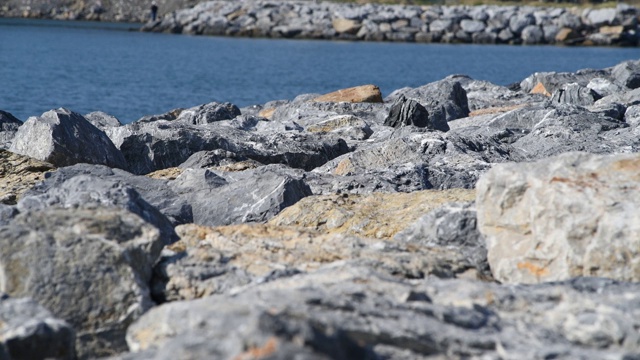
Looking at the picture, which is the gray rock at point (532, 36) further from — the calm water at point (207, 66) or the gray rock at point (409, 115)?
the gray rock at point (409, 115)

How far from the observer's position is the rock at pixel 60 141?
318 inches

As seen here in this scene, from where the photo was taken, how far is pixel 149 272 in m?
4.32

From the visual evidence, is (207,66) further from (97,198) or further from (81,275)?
(81,275)

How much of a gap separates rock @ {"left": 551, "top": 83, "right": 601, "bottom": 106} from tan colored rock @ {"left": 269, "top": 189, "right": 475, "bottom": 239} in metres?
7.48

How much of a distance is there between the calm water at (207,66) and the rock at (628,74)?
11355 mm

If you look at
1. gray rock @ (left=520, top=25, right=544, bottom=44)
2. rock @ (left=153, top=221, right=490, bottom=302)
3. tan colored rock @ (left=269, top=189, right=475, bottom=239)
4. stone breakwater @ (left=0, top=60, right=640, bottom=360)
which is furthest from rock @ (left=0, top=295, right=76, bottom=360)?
gray rock @ (left=520, top=25, right=544, bottom=44)

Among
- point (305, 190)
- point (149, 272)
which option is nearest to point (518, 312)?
point (149, 272)

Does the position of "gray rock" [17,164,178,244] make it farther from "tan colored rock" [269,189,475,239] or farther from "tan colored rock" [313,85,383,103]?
"tan colored rock" [313,85,383,103]

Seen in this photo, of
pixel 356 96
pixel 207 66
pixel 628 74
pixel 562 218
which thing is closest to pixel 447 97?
pixel 356 96

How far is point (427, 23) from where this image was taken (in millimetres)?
57531

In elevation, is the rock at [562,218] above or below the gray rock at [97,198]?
above

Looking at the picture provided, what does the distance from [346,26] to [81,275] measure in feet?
179

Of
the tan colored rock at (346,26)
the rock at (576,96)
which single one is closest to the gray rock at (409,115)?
the rock at (576,96)

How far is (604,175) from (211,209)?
10.3ft
